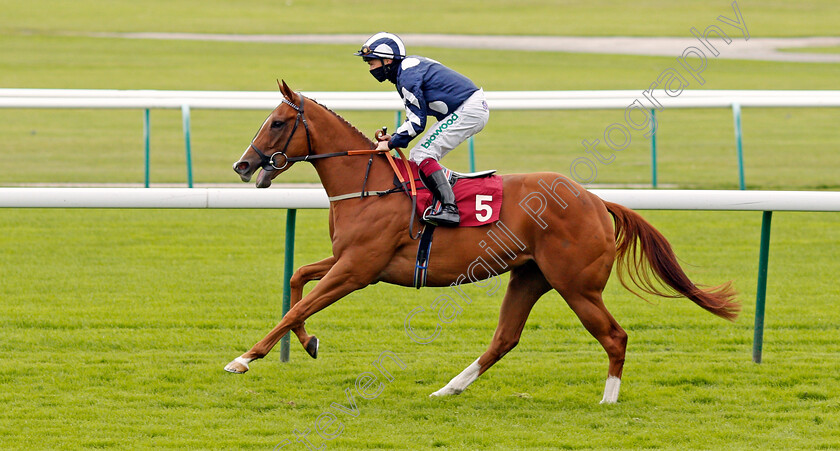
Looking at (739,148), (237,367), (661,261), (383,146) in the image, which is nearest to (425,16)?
(739,148)

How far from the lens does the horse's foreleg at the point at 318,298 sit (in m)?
4.77

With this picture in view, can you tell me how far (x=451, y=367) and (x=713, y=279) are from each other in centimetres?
291

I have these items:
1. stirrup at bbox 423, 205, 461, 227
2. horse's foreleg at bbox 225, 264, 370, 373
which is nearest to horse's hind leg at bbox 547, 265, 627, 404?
stirrup at bbox 423, 205, 461, 227

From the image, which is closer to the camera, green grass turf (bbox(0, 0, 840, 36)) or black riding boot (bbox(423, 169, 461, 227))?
black riding boot (bbox(423, 169, 461, 227))

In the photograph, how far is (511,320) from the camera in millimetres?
5332

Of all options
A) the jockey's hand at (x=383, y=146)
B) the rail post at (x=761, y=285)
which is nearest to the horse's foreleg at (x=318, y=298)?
the jockey's hand at (x=383, y=146)

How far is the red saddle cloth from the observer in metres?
5.04

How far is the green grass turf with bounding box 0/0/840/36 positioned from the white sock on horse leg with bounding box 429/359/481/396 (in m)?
29.6

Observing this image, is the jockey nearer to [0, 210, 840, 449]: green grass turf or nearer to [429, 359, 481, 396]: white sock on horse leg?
[429, 359, 481, 396]: white sock on horse leg

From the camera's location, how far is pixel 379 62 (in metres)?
→ 5.11

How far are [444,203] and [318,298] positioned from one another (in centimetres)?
74

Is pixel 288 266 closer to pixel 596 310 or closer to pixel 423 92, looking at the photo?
pixel 423 92

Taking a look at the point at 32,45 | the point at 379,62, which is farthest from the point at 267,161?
the point at 32,45

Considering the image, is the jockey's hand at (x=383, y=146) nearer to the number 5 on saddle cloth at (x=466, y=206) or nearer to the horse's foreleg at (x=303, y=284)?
the number 5 on saddle cloth at (x=466, y=206)
